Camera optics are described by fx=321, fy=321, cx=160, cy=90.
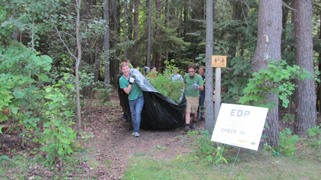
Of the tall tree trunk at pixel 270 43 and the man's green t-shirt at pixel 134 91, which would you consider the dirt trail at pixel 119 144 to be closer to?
the man's green t-shirt at pixel 134 91

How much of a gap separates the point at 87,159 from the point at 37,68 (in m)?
1.66

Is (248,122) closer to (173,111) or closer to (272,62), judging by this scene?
(272,62)

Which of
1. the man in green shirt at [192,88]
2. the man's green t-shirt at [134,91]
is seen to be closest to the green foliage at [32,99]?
the man's green t-shirt at [134,91]

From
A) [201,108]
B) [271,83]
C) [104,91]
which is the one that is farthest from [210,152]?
[104,91]

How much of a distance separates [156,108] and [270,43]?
3.19 meters

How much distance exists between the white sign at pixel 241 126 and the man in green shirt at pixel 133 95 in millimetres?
2759

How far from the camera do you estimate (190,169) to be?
185 inches

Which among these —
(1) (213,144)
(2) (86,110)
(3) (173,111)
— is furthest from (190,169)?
(2) (86,110)

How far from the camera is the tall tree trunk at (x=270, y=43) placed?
546 centimetres

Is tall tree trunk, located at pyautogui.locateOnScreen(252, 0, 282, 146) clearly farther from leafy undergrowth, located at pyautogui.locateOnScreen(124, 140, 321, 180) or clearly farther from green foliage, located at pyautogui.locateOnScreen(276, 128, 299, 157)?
leafy undergrowth, located at pyautogui.locateOnScreen(124, 140, 321, 180)

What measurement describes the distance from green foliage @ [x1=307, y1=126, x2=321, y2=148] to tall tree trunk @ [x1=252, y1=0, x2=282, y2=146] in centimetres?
82

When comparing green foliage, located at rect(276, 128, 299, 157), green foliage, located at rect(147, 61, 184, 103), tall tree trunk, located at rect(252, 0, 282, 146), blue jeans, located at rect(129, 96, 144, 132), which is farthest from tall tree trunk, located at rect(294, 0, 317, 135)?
blue jeans, located at rect(129, 96, 144, 132)

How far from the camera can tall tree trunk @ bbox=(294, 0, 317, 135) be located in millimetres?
7074

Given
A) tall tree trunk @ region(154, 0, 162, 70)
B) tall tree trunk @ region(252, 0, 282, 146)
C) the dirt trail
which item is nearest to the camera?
the dirt trail
